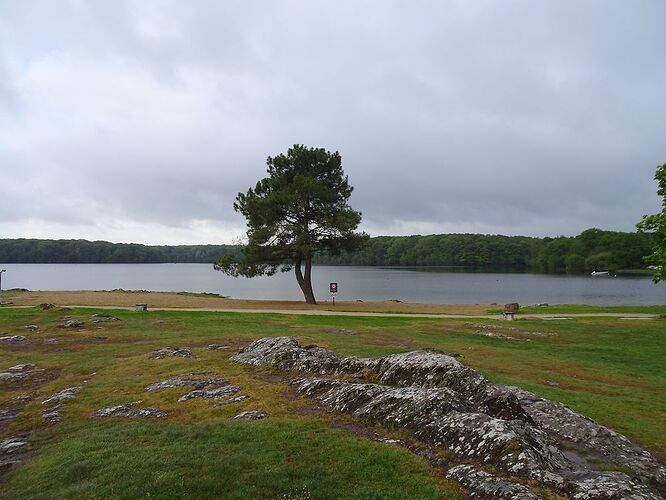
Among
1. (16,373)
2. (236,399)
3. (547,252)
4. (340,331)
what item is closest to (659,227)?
(340,331)

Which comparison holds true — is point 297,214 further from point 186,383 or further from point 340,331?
point 186,383

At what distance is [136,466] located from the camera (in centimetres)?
718

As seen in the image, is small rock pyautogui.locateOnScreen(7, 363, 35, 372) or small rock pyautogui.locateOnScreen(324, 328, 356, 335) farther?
small rock pyautogui.locateOnScreen(324, 328, 356, 335)

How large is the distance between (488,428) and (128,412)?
7.78 meters

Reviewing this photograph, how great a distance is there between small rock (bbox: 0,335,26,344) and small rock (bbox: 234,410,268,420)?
15715 millimetres

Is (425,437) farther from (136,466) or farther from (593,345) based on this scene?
(593,345)

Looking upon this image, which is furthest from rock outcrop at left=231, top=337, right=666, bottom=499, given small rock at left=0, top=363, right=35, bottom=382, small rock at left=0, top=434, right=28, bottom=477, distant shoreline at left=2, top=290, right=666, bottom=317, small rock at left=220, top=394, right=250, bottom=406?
distant shoreline at left=2, top=290, right=666, bottom=317

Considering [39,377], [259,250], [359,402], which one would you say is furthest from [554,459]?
[259,250]

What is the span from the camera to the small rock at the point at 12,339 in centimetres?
1985

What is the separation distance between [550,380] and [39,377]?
623 inches

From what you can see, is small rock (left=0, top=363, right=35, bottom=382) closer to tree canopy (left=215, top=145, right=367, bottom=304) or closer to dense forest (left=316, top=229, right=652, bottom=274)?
tree canopy (left=215, top=145, right=367, bottom=304)

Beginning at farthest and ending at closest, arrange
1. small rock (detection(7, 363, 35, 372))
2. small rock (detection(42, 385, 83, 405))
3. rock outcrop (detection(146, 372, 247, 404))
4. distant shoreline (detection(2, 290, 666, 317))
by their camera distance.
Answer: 1. distant shoreline (detection(2, 290, 666, 317))
2. small rock (detection(7, 363, 35, 372))
3. small rock (detection(42, 385, 83, 405))
4. rock outcrop (detection(146, 372, 247, 404))

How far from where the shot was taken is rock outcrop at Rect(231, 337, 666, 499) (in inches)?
238

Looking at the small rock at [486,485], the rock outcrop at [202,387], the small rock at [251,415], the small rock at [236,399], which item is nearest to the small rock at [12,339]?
the rock outcrop at [202,387]
